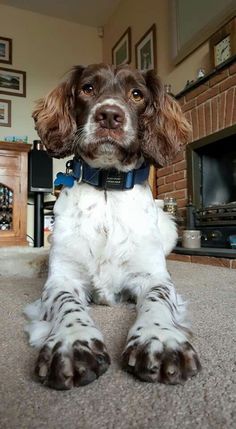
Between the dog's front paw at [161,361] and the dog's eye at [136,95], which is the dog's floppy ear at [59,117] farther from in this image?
the dog's front paw at [161,361]

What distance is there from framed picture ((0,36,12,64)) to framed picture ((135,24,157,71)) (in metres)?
1.76

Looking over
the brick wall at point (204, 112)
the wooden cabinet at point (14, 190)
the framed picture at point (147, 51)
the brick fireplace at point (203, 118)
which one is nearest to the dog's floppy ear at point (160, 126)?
the brick fireplace at point (203, 118)

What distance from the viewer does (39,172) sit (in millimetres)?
4562

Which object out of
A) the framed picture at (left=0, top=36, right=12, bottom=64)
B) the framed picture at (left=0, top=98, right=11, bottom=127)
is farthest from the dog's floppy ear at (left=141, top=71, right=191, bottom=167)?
the framed picture at (left=0, top=36, right=12, bottom=64)

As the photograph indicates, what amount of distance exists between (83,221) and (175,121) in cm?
55

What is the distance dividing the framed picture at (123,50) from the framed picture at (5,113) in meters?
1.63

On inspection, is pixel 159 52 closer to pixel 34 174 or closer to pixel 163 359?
pixel 34 174

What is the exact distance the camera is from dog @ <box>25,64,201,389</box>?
0.67 meters

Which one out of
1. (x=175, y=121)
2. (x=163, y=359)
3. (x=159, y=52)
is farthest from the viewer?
(x=159, y=52)

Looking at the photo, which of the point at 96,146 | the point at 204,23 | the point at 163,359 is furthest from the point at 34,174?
the point at 163,359

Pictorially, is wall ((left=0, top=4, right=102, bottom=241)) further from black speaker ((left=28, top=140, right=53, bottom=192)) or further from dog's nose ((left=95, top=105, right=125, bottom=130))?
dog's nose ((left=95, top=105, right=125, bottom=130))

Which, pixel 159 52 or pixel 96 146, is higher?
pixel 159 52

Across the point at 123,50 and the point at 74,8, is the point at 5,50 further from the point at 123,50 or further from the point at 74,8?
the point at 123,50

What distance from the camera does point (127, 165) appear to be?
49.8 inches
